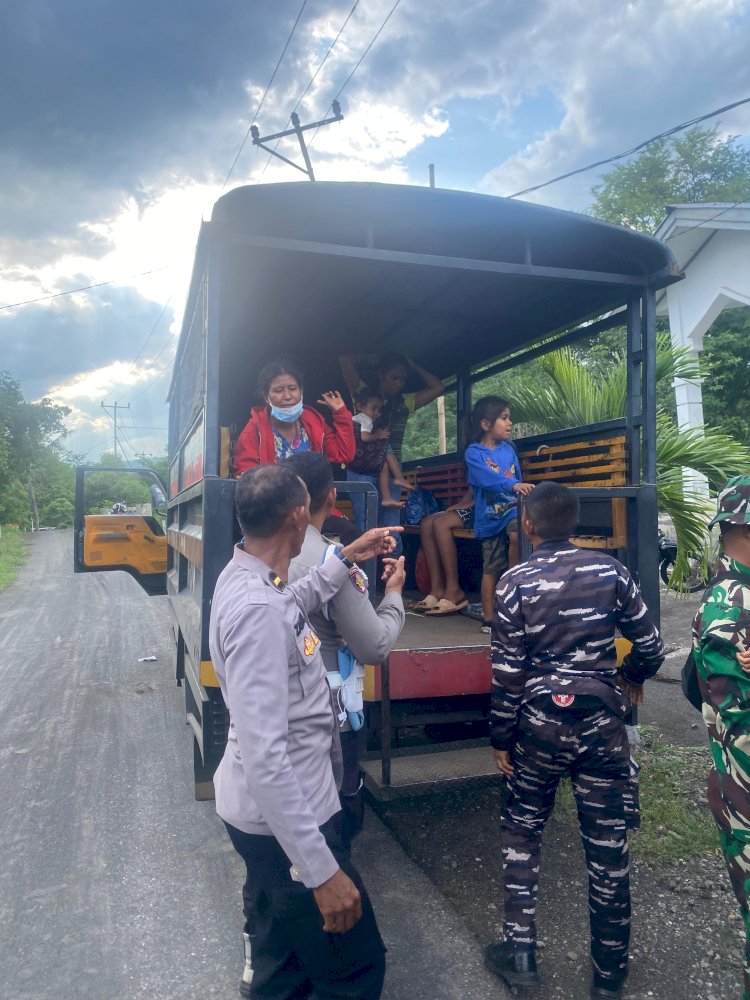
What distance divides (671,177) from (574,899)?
88.8 feet

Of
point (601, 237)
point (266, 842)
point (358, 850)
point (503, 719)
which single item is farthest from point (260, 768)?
point (601, 237)

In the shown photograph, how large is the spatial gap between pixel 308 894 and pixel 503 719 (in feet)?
3.47

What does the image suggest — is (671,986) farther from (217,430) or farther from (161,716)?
(161,716)

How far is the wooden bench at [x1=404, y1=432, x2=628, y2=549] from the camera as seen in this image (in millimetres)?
3992

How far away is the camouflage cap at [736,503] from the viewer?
2121 millimetres

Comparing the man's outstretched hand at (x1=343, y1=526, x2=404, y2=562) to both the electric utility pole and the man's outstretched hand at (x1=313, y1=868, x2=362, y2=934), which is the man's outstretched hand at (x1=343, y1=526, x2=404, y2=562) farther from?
the electric utility pole

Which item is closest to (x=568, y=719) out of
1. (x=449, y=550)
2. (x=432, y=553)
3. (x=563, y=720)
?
(x=563, y=720)

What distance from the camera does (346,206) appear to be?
337 centimetres

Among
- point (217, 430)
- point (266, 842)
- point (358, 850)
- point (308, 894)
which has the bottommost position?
point (358, 850)

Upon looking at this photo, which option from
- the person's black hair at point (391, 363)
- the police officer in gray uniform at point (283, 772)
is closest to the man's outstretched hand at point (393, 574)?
the police officer in gray uniform at point (283, 772)

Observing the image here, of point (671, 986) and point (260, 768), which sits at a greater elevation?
point (260, 768)

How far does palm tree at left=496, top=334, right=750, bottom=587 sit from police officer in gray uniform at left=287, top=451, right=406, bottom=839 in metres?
3.71

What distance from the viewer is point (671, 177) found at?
82.1 ft

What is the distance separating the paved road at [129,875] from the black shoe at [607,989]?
31cm
